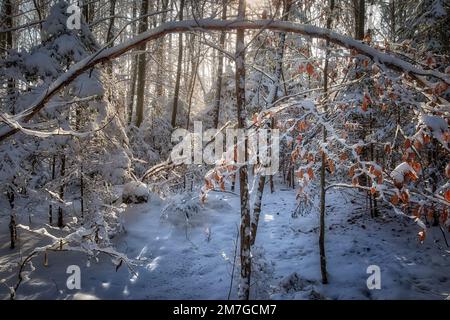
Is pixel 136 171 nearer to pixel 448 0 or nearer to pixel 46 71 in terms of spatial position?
pixel 46 71

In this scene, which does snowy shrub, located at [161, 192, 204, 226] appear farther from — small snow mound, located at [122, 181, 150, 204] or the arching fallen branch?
the arching fallen branch

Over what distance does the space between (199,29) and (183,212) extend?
26.9ft

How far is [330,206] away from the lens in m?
11.5

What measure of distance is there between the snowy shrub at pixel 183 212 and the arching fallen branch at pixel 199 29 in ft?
25.2

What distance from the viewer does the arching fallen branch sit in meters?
2.80

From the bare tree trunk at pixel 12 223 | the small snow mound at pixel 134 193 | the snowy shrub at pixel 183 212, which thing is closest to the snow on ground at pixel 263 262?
the snowy shrub at pixel 183 212

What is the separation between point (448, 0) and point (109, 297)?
1200 centimetres

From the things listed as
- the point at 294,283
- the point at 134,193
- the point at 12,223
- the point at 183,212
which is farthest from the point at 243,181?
the point at 134,193

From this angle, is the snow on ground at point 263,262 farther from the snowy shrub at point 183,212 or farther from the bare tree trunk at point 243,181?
the bare tree trunk at point 243,181

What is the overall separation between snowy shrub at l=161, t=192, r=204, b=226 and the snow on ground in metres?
0.19

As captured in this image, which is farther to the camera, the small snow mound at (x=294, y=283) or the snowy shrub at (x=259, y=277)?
the small snow mound at (x=294, y=283)

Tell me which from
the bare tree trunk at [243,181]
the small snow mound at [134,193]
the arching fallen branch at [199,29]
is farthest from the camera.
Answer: the small snow mound at [134,193]

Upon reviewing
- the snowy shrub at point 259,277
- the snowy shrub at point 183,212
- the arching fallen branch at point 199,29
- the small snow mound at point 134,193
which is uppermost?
the arching fallen branch at point 199,29

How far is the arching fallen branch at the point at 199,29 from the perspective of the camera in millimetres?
2799
